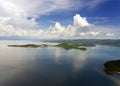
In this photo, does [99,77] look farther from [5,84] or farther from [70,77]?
[5,84]

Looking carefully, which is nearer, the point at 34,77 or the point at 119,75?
the point at 34,77

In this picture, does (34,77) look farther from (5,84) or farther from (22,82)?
(5,84)

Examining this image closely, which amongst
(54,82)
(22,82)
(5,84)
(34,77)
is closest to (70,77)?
(54,82)

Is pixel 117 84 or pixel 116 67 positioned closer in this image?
pixel 117 84

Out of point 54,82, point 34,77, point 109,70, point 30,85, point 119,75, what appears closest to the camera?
point 30,85

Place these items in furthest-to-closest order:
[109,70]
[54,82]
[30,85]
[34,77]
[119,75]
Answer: [109,70], [119,75], [34,77], [54,82], [30,85]

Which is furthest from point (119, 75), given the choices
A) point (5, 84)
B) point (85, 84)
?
point (5, 84)

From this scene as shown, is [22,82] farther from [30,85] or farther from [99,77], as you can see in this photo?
[99,77]

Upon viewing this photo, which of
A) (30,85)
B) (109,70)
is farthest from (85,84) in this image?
(109,70)

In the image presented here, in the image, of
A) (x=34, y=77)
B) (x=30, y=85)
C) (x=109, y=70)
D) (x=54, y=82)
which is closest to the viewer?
(x=30, y=85)
